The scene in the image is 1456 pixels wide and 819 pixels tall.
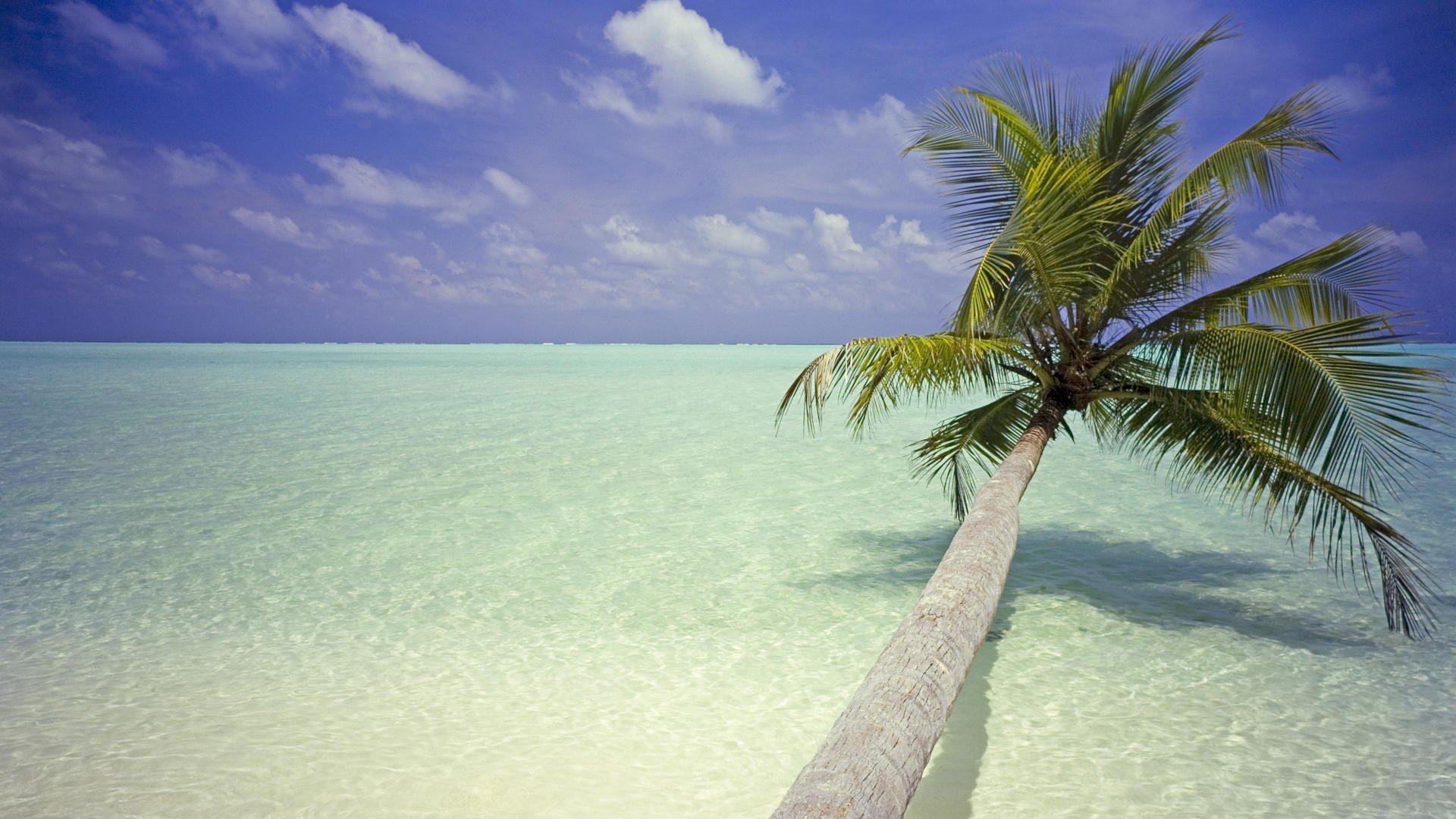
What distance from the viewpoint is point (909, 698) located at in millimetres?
2549

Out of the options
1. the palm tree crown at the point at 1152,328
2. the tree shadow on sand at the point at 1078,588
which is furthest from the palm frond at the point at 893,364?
the tree shadow on sand at the point at 1078,588

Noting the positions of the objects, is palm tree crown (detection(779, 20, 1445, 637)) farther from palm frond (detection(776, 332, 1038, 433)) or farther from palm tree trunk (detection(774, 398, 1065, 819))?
palm tree trunk (detection(774, 398, 1065, 819))

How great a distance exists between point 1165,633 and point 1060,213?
9.41 ft

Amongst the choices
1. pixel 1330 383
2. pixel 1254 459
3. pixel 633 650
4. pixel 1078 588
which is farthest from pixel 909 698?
pixel 1078 588

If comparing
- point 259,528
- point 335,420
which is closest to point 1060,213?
point 259,528

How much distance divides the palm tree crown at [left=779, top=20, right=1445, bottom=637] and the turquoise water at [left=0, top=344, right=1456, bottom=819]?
120cm

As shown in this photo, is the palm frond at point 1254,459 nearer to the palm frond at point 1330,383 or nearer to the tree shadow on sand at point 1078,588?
the palm frond at point 1330,383

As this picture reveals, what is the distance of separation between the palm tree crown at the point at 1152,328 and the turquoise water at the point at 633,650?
3.94 ft

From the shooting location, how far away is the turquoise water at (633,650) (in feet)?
12.0

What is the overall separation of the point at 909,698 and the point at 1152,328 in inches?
173

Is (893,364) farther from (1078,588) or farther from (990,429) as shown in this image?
(1078,588)

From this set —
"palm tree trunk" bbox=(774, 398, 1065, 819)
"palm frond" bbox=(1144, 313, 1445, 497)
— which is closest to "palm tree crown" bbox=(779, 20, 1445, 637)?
"palm frond" bbox=(1144, 313, 1445, 497)

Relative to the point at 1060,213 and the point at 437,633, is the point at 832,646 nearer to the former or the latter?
the point at 437,633

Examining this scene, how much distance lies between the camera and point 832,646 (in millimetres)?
5473
